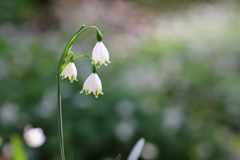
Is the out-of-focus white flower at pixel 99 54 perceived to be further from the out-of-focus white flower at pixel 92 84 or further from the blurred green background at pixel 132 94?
the blurred green background at pixel 132 94

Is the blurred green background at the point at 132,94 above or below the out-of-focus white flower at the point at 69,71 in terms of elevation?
below

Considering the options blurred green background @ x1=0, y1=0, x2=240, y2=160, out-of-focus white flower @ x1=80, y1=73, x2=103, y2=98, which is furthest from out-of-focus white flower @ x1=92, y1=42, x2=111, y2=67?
blurred green background @ x1=0, y1=0, x2=240, y2=160

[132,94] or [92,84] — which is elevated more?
[92,84]

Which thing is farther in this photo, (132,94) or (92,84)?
(132,94)

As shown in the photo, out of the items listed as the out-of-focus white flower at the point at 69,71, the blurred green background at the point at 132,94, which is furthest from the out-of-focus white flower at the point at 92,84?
the blurred green background at the point at 132,94

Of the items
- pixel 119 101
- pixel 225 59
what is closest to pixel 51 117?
pixel 119 101

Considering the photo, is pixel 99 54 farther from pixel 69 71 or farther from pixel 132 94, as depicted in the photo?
pixel 132 94

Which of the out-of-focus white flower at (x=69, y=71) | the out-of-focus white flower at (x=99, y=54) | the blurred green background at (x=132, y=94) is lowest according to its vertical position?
the blurred green background at (x=132, y=94)

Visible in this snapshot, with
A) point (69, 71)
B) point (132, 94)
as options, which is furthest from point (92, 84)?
point (132, 94)

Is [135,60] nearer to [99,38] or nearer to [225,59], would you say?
[225,59]
